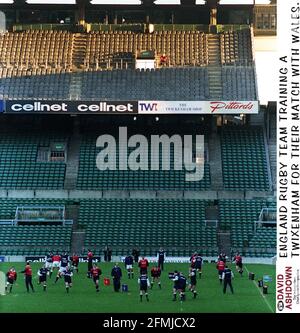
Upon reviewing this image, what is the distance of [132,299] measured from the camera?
2825cm

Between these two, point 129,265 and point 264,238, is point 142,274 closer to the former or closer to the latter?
point 129,265

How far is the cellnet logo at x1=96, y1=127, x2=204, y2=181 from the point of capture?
4434 cm

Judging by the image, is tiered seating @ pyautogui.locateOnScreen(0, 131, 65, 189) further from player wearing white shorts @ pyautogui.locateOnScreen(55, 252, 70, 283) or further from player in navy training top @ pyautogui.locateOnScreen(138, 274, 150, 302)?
player in navy training top @ pyautogui.locateOnScreen(138, 274, 150, 302)

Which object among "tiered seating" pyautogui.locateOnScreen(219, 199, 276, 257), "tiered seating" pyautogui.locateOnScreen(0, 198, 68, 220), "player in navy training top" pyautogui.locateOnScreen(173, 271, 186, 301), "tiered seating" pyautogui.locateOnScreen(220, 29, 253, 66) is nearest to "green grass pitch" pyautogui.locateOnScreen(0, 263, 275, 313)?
"player in navy training top" pyautogui.locateOnScreen(173, 271, 186, 301)

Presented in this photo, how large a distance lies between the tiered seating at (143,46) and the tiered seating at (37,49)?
1.15 metres

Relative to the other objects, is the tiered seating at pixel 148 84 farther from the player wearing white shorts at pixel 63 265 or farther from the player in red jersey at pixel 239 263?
the player wearing white shorts at pixel 63 265

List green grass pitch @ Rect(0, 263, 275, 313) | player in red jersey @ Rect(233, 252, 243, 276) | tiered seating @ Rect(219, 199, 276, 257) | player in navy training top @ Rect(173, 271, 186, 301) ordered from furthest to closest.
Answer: tiered seating @ Rect(219, 199, 276, 257)
player in red jersey @ Rect(233, 252, 243, 276)
player in navy training top @ Rect(173, 271, 186, 301)
green grass pitch @ Rect(0, 263, 275, 313)

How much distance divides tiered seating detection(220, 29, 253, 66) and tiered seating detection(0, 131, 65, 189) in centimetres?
908

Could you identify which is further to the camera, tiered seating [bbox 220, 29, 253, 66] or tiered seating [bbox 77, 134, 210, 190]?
tiered seating [bbox 220, 29, 253, 66]

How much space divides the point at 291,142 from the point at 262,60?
3128 cm

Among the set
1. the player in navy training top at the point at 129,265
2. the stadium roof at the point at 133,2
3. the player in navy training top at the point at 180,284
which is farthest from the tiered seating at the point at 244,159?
the player in navy training top at the point at 180,284

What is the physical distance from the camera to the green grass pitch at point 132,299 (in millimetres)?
26281

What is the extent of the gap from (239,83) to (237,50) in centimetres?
227

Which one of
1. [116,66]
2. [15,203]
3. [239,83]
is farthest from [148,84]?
[15,203]
